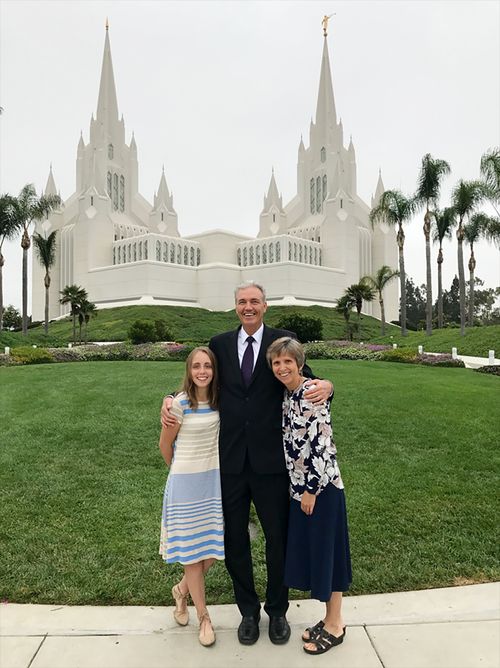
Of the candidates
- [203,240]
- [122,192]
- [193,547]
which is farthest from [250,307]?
[122,192]

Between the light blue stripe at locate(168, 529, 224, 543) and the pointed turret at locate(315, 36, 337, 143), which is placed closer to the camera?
the light blue stripe at locate(168, 529, 224, 543)

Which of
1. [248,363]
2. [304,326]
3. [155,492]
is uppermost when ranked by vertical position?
[304,326]

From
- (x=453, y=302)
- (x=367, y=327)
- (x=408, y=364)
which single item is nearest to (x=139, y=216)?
(x=367, y=327)

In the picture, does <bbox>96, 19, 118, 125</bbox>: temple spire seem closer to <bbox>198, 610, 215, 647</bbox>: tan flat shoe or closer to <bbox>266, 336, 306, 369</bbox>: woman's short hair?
<bbox>266, 336, 306, 369</bbox>: woman's short hair

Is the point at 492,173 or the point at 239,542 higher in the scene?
the point at 492,173

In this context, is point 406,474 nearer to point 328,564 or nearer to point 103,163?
point 328,564

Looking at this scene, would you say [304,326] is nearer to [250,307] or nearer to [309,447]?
[250,307]

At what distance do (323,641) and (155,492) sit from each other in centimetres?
272

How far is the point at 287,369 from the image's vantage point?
254 cm

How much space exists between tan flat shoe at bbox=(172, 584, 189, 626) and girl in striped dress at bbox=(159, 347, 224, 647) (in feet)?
0.47

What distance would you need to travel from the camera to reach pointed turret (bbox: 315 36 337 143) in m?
61.0

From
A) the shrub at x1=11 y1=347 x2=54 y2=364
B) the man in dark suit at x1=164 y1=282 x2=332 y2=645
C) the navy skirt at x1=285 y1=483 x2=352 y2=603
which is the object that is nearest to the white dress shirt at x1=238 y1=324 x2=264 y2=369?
the man in dark suit at x1=164 y1=282 x2=332 y2=645

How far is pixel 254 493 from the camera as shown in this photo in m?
2.66


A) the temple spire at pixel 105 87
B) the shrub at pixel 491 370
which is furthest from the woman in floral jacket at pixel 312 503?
the temple spire at pixel 105 87
